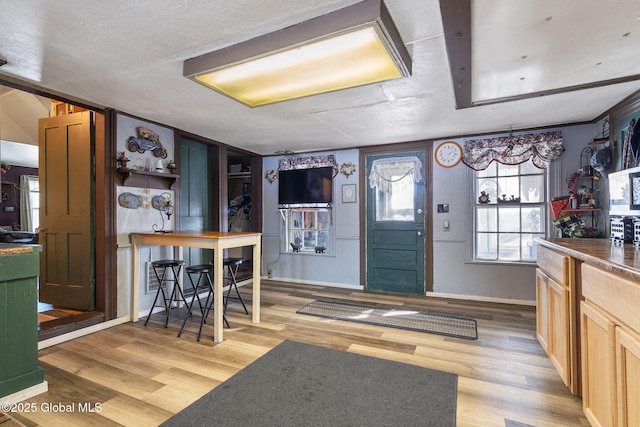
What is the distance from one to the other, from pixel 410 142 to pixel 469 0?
311cm

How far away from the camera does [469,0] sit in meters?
1.46

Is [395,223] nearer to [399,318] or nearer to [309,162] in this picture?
[399,318]

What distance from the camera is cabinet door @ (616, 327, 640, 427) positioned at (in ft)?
3.86

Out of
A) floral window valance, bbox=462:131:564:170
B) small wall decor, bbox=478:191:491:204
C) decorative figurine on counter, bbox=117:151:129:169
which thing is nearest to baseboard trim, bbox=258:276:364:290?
small wall decor, bbox=478:191:491:204

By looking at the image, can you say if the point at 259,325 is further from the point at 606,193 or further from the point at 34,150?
the point at 34,150

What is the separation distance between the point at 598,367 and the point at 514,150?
305cm

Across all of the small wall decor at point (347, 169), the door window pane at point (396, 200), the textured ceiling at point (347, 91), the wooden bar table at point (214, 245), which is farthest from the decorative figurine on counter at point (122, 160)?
the door window pane at point (396, 200)

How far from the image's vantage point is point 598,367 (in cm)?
152

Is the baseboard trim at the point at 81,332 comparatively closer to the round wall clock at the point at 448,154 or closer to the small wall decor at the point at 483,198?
the round wall clock at the point at 448,154

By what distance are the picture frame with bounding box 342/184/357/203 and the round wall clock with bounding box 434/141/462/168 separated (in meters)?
1.33

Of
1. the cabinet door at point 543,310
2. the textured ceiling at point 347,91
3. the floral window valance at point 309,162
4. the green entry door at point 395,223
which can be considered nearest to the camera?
the textured ceiling at point 347,91

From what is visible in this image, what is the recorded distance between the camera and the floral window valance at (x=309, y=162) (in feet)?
16.4

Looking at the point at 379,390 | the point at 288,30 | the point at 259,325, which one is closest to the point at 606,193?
the point at 379,390

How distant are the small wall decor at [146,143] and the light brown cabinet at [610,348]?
13.4 ft
